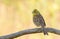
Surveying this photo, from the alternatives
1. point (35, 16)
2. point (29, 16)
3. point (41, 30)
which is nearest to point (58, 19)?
point (29, 16)

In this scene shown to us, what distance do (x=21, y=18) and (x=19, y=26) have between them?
22.7 inches

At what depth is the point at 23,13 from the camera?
854 cm

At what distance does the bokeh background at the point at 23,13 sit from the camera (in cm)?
791

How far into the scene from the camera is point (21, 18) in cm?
843

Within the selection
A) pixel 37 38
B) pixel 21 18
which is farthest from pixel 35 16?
pixel 21 18

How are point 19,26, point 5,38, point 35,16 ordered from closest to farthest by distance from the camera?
point 5,38 → point 35,16 → point 19,26

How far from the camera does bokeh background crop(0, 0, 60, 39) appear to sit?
791 centimetres

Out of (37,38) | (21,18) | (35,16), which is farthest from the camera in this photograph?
(21,18)

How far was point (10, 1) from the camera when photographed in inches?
Answer: 342

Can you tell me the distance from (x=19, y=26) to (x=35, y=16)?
2234 mm

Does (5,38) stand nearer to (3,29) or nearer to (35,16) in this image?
(35,16)

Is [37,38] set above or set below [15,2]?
below

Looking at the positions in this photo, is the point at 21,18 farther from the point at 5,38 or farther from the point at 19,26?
the point at 5,38

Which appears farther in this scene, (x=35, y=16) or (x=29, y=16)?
(x=29, y=16)
